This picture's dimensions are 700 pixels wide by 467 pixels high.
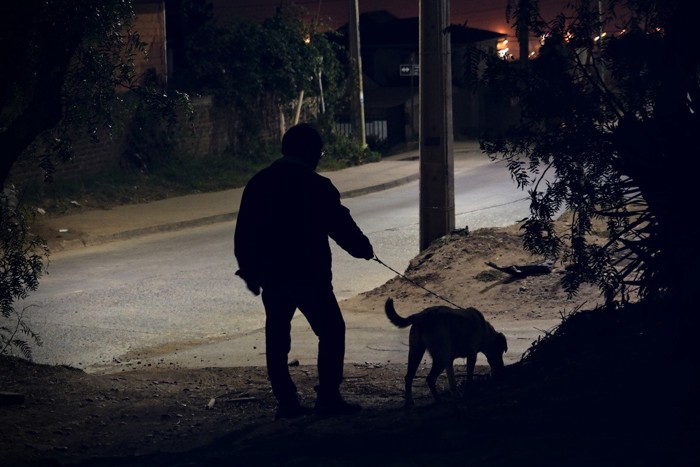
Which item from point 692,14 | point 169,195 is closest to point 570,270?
point 692,14

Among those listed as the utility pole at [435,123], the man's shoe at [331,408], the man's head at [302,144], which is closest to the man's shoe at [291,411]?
the man's shoe at [331,408]

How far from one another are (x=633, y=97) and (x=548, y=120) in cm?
56

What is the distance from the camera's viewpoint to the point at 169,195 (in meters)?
22.4

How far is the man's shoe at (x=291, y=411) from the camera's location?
7.42 metres

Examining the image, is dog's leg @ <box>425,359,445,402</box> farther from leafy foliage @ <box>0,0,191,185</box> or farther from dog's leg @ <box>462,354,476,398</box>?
leafy foliage @ <box>0,0,191,185</box>

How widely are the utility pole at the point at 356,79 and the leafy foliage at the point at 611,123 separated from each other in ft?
66.7

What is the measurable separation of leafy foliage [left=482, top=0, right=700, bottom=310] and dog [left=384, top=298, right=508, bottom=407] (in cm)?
77

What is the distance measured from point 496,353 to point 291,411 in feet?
4.97

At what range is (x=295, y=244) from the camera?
713 centimetres

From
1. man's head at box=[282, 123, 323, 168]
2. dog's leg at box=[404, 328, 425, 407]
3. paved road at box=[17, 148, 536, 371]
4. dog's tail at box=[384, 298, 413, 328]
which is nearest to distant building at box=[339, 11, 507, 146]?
paved road at box=[17, 148, 536, 371]

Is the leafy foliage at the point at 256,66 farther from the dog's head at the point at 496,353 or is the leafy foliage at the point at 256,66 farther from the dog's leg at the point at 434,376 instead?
the dog's leg at the point at 434,376

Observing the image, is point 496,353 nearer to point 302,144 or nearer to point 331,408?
point 331,408

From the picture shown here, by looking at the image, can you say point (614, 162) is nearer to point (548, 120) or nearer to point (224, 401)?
point (548, 120)

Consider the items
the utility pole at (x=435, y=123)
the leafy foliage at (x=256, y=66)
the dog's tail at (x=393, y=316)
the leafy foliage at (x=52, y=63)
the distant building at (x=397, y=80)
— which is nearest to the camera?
the dog's tail at (x=393, y=316)
